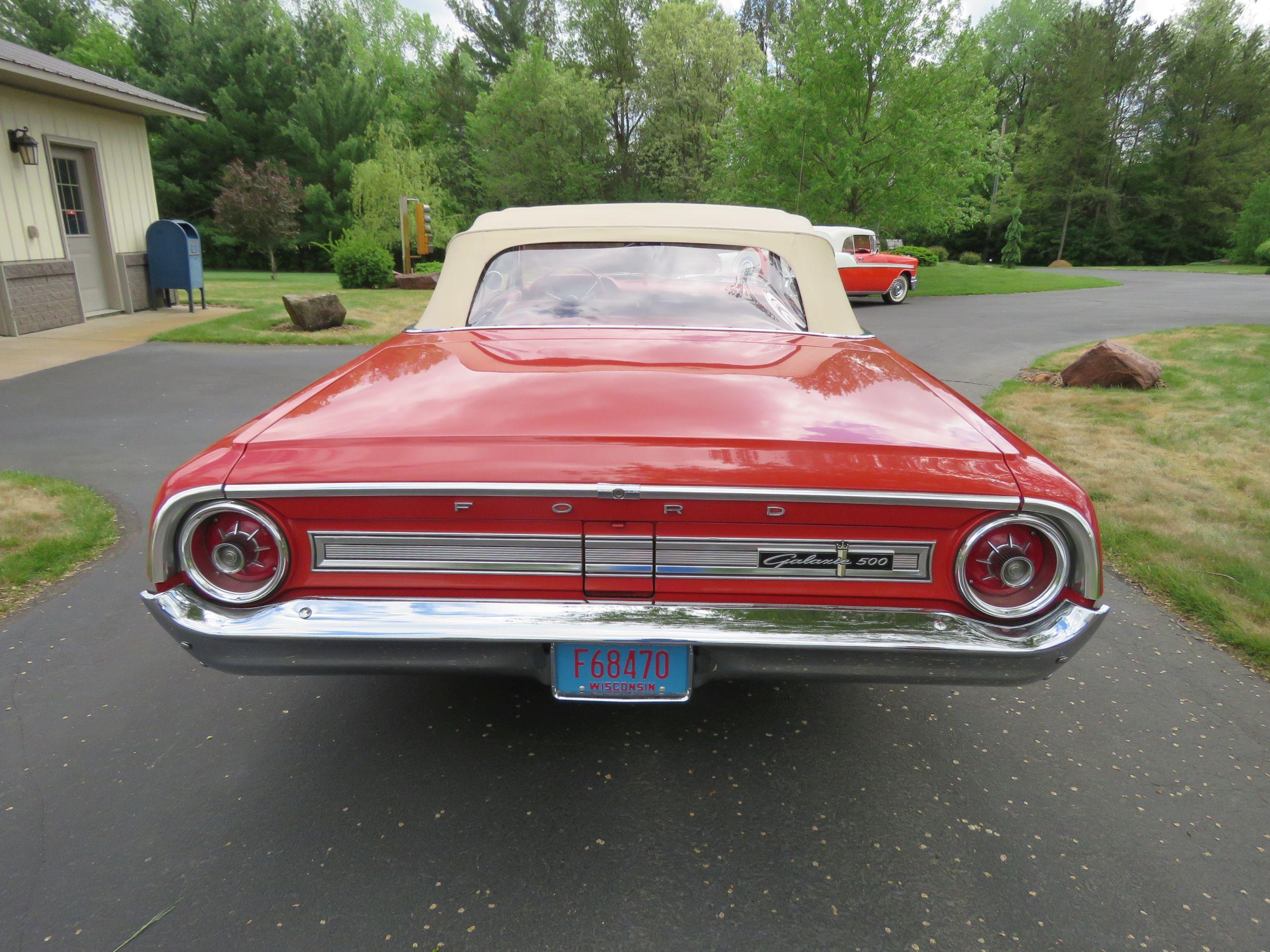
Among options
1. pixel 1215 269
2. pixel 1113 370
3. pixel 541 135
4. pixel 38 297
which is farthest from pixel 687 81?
pixel 1113 370

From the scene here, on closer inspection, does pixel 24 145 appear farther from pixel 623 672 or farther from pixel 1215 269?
pixel 1215 269

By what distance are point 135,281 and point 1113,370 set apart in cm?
1387

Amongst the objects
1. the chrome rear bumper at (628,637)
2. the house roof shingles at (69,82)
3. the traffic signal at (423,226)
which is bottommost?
the chrome rear bumper at (628,637)

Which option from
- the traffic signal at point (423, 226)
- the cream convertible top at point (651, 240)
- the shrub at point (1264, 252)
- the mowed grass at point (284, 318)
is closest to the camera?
the cream convertible top at point (651, 240)

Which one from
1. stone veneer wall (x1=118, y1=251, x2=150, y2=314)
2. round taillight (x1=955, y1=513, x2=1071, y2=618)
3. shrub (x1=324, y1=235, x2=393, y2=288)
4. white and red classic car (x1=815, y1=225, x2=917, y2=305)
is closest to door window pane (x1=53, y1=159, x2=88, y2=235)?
stone veneer wall (x1=118, y1=251, x2=150, y2=314)

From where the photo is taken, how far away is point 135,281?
13180 mm

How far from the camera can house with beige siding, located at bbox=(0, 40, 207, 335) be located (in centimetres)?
1045

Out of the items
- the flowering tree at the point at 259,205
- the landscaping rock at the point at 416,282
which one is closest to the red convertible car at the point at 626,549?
the landscaping rock at the point at 416,282

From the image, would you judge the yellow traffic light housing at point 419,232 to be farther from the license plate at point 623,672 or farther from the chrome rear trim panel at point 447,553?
the license plate at point 623,672

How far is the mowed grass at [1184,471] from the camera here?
3.82 m

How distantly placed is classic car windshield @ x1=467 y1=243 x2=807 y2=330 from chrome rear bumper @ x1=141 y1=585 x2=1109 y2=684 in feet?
4.89

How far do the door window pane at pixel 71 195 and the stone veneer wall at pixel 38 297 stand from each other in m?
0.78

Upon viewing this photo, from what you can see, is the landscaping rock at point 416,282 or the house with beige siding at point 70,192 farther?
the landscaping rock at point 416,282

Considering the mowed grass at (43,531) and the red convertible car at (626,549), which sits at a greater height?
the red convertible car at (626,549)
